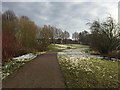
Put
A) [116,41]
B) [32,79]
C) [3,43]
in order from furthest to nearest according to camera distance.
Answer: [116,41]
[3,43]
[32,79]

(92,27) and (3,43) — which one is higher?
(92,27)

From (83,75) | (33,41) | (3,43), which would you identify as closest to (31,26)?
(33,41)

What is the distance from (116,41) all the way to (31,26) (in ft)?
61.1

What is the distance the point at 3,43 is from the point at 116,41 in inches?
1015

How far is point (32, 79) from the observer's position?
1069 cm

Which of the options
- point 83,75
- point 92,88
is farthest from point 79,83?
point 83,75

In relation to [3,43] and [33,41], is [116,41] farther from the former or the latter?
[3,43]

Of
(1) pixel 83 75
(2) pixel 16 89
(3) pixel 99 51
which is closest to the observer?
(2) pixel 16 89

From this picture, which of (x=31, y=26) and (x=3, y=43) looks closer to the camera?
(x=3, y=43)

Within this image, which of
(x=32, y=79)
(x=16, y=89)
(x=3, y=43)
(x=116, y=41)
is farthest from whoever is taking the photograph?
(x=116, y=41)

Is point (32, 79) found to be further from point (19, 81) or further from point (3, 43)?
point (3, 43)

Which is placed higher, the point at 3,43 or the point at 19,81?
the point at 3,43

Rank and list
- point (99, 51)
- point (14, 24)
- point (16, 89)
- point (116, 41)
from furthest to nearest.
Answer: point (14, 24) → point (99, 51) → point (116, 41) → point (16, 89)

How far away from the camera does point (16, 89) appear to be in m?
8.65
